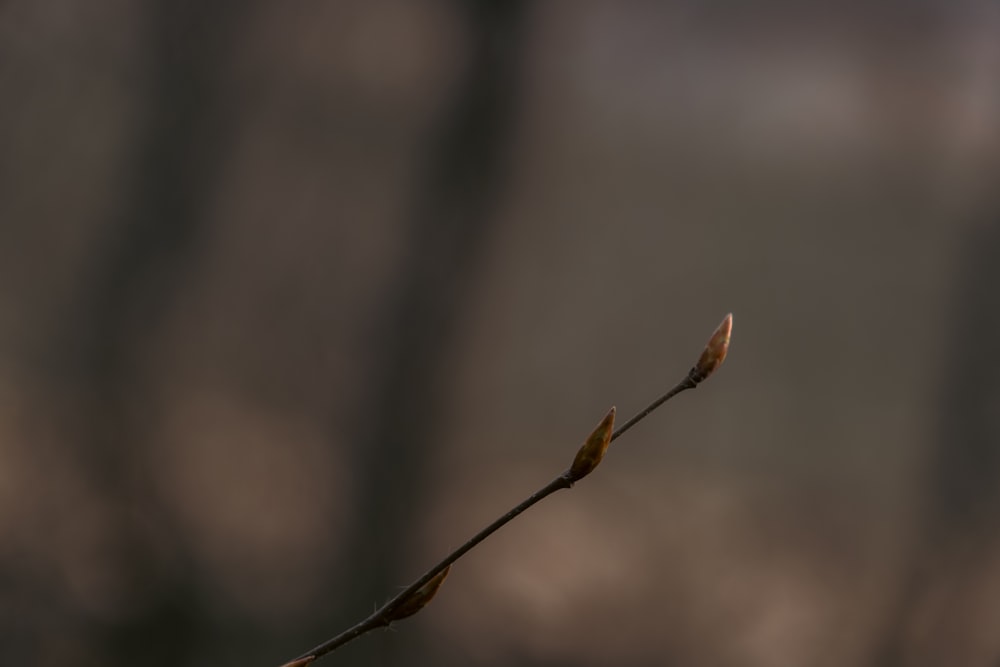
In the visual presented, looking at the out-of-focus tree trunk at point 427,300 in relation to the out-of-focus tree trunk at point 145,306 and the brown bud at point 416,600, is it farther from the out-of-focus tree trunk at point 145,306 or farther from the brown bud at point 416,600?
the brown bud at point 416,600

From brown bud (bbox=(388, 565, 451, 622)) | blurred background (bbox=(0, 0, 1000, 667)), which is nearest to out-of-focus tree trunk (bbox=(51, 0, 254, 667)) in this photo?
blurred background (bbox=(0, 0, 1000, 667))

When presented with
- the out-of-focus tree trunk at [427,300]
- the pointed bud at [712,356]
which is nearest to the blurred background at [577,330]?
the out-of-focus tree trunk at [427,300]

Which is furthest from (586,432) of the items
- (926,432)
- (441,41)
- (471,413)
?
(441,41)

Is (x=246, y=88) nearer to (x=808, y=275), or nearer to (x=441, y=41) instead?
(x=441, y=41)

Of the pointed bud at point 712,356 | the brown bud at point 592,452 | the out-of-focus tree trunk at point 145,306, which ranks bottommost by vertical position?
the out-of-focus tree trunk at point 145,306

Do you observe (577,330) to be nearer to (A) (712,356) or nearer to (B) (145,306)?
(B) (145,306)

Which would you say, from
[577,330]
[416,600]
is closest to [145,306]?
[577,330]

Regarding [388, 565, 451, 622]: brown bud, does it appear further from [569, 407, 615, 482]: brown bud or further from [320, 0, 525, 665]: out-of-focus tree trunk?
[320, 0, 525, 665]: out-of-focus tree trunk

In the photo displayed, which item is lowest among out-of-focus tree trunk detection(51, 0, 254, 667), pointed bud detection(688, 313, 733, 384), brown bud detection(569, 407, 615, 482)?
out-of-focus tree trunk detection(51, 0, 254, 667)
